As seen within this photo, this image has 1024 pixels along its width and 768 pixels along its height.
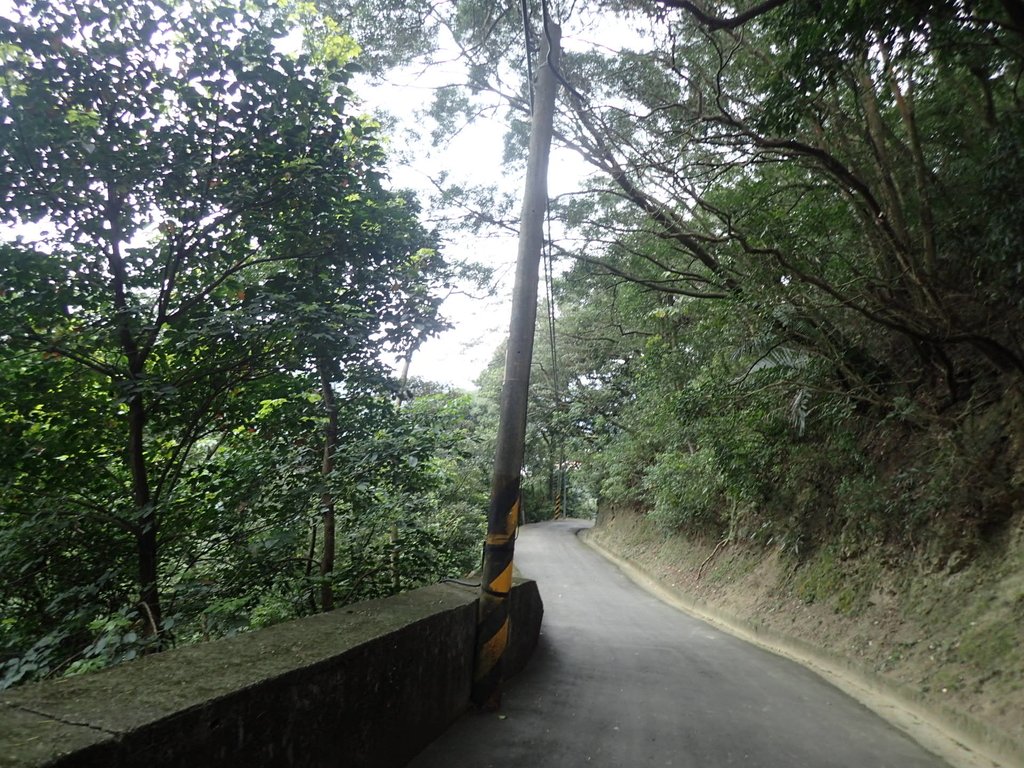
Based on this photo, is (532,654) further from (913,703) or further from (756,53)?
(756,53)

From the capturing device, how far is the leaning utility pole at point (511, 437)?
5.09 meters

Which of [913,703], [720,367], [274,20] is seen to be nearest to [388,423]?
[274,20]

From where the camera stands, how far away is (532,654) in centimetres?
694

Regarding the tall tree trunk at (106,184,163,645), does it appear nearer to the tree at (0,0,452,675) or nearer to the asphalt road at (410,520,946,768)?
the tree at (0,0,452,675)

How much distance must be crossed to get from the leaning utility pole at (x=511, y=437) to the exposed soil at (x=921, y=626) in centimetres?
354

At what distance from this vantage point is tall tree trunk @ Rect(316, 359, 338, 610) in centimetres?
580

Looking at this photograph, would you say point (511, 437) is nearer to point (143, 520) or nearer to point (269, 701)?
point (143, 520)

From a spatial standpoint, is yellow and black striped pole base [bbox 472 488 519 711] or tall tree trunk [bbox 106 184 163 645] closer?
tall tree trunk [bbox 106 184 163 645]

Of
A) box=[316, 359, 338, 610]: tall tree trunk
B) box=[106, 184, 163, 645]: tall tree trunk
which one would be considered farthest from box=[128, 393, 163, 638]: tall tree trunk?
box=[316, 359, 338, 610]: tall tree trunk

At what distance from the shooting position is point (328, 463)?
6148 millimetres

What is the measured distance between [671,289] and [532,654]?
6.23 metres

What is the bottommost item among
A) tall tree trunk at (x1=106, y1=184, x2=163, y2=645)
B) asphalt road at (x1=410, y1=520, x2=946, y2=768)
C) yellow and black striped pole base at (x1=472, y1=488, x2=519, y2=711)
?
asphalt road at (x1=410, y1=520, x2=946, y2=768)

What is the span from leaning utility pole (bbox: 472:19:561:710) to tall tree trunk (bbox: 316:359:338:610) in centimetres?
151

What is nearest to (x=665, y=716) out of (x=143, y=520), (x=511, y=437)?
(x=511, y=437)
